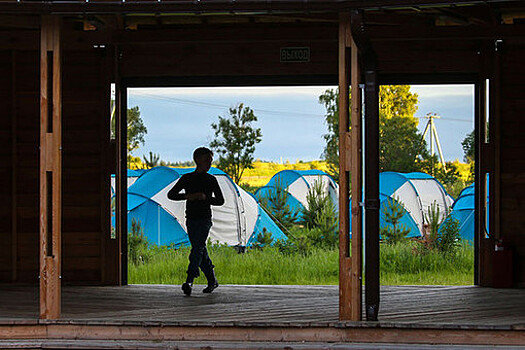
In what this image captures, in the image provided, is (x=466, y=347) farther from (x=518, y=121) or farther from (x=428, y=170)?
(x=428, y=170)

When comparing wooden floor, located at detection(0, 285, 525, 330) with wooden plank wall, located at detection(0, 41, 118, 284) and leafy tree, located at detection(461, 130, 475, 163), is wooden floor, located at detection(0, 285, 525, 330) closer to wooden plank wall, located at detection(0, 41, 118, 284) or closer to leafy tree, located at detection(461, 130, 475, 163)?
wooden plank wall, located at detection(0, 41, 118, 284)

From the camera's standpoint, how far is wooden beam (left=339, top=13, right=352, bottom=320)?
269 inches

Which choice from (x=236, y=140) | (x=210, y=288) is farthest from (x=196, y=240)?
(x=236, y=140)

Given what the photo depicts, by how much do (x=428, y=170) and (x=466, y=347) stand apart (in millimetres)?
11259

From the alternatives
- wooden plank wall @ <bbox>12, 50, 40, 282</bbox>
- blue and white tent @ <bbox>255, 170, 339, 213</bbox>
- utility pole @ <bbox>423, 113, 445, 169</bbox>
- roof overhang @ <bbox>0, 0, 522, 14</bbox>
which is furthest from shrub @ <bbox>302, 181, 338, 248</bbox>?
roof overhang @ <bbox>0, 0, 522, 14</bbox>

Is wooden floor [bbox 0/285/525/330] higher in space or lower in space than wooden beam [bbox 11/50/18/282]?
lower

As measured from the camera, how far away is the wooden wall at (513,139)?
9898 mm

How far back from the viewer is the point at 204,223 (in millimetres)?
9031

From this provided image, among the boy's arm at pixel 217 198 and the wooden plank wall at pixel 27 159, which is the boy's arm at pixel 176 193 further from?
the wooden plank wall at pixel 27 159

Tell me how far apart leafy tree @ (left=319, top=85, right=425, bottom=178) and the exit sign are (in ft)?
21.1

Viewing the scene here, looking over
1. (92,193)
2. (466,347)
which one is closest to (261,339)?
(466,347)

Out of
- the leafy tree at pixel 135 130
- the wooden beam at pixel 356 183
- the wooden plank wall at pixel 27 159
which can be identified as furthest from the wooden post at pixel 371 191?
the leafy tree at pixel 135 130

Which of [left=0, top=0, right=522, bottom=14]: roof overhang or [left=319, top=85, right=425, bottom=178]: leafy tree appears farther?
[left=319, top=85, right=425, bottom=178]: leafy tree

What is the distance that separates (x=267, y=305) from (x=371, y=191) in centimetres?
192
